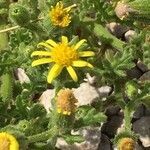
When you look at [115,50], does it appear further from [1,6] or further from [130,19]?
[1,6]

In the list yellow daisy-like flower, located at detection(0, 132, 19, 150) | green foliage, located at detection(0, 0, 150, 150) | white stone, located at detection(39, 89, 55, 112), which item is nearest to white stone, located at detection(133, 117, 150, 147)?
green foliage, located at detection(0, 0, 150, 150)

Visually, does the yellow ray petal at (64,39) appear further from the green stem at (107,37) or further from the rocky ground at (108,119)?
the rocky ground at (108,119)

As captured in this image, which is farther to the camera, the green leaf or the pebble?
the pebble

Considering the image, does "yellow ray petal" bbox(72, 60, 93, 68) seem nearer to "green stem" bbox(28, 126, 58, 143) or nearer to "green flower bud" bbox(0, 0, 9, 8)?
"green stem" bbox(28, 126, 58, 143)

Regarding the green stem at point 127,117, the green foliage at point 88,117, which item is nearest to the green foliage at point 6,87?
the green foliage at point 88,117

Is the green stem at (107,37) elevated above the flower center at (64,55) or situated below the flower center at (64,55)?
below

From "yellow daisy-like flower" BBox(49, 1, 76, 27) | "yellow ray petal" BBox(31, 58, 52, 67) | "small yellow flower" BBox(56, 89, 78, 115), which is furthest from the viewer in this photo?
"yellow daisy-like flower" BBox(49, 1, 76, 27)

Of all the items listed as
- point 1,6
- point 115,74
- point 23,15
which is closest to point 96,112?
point 115,74
